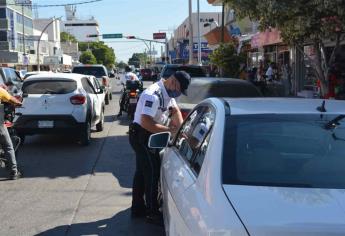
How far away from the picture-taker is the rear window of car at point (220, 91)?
9.16 meters

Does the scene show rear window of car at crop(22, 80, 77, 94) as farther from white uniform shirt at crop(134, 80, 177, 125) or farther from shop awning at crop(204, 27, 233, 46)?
shop awning at crop(204, 27, 233, 46)

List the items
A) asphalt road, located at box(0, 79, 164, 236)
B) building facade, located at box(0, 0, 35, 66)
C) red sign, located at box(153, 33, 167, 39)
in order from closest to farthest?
asphalt road, located at box(0, 79, 164, 236) → building facade, located at box(0, 0, 35, 66) → red sign, located at box(153, 33, 167, 39)

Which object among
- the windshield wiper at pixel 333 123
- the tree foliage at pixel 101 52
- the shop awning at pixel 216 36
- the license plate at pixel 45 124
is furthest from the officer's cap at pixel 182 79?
the tree foliage at pixel 101 52

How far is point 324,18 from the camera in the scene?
38.3ft

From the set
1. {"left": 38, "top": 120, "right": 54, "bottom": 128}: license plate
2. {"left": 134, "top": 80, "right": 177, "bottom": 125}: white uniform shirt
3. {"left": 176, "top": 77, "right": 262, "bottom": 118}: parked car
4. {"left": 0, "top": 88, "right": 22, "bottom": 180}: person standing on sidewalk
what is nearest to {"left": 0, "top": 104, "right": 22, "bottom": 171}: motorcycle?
{"left": 0, "top": 88, "right": 22, "bottom": 180}: person standing on sidewalk

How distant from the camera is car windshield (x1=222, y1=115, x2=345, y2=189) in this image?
122 inches

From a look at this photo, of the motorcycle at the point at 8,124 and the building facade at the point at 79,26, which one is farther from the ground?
the building facade at the point at 79,26

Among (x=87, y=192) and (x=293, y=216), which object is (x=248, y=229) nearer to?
(x=293, y=216)

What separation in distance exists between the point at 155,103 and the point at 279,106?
189 centimetres

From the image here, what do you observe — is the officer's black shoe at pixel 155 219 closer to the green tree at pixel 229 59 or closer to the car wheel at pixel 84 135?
the car wheel at pixel 84 135

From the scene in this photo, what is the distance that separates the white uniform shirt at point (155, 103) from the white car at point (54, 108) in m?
5.75

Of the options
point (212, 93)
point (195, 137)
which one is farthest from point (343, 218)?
point (212, 93)

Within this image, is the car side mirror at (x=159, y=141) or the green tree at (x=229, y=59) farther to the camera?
the green tree at (x=229, y=59)

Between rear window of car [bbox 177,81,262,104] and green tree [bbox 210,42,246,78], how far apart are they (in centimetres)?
1394
